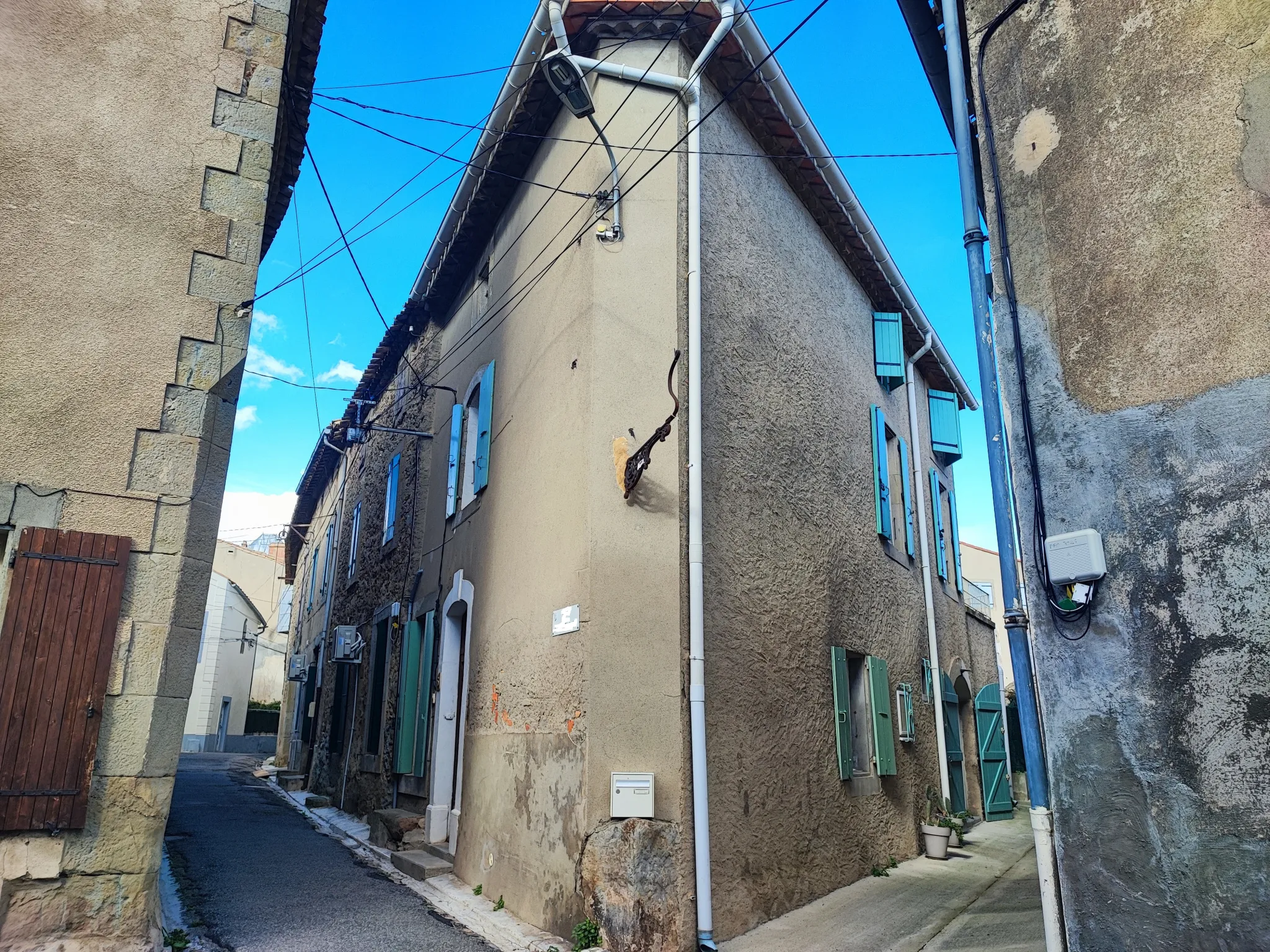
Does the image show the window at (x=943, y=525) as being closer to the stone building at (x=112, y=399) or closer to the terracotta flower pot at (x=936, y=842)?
the terracotta flower pot at (x=936, y=842)

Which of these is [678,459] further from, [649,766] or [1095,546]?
[1095,546]

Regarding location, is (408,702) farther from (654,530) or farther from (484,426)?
(654,530)

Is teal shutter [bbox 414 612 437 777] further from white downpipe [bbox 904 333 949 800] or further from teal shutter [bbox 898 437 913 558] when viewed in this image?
white downpipe [bbox 904 333 949 800]

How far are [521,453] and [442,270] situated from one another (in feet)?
13.3

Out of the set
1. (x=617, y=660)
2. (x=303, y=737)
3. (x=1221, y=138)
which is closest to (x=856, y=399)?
(x=617, y=660)

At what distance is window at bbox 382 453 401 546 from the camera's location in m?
11.8

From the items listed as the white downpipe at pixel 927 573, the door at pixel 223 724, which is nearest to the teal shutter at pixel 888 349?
the white downpipe at pixel 927 573

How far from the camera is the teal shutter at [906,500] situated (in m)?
10.5

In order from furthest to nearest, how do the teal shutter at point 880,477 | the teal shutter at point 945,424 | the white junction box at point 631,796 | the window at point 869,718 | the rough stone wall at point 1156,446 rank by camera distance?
the teal shutter at point 945,424, the teal shutter at point 880,477, the window at point 869,718, the white junction box at point 631,796, the rough stone wall at point 1156,446

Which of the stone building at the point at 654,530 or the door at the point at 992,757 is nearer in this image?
the stone building at the point at 654,530

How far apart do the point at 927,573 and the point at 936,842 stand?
3271 millimetres

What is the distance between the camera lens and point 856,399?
9586 millimetres

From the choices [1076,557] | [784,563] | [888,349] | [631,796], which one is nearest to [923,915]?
[631,796]

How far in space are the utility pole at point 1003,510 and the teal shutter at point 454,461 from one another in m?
6.07
